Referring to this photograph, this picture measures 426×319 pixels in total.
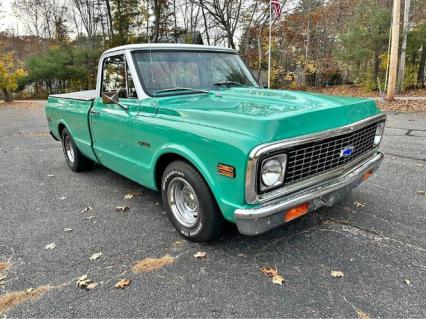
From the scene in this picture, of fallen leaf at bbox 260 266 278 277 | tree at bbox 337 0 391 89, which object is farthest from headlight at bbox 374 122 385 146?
tree at bbox 337 0 391 89

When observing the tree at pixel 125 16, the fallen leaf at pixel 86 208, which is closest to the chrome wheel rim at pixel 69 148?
the fallen leaf at pixel 86 208

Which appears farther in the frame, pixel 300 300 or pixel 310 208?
pixel 310 208

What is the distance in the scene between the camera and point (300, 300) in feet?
7.89

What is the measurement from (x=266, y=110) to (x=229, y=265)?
4.52ft

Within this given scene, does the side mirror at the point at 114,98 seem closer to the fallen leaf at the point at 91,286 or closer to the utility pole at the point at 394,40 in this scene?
the fallen leaf at the point at 91,286

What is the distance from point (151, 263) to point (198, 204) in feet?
2.26

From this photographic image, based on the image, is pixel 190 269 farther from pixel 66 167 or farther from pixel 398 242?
pixel 66 167

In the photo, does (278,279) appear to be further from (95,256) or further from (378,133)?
(378,133)

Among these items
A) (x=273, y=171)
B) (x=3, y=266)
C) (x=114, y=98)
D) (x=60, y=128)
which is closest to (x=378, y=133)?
(x=273, y=171)

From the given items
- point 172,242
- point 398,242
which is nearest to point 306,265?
point 398,242

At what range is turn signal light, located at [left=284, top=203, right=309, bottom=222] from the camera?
8.48 feet

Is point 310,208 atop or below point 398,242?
atop

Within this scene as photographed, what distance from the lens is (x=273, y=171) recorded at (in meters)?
2.47

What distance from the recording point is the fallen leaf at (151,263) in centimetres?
286
